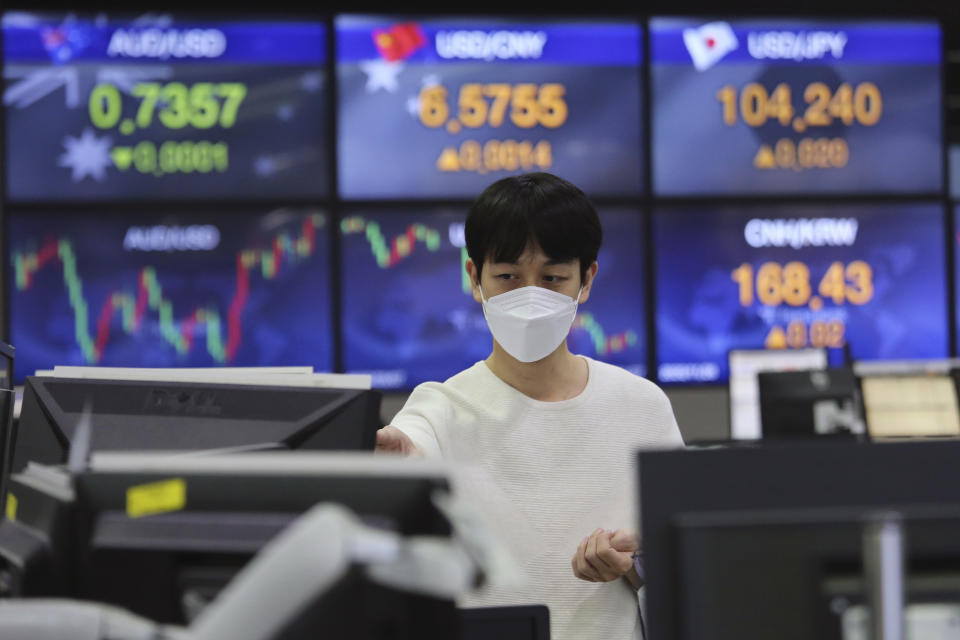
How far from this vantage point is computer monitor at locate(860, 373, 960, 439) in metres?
3.66

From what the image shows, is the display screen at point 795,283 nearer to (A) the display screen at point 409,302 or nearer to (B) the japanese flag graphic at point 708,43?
(A) the display screen at point 409,302

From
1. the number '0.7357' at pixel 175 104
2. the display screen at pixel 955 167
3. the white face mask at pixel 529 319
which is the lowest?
the white face mask at pixel 529 319

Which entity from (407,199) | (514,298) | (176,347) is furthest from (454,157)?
(514,298)

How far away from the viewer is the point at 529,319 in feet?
5.45

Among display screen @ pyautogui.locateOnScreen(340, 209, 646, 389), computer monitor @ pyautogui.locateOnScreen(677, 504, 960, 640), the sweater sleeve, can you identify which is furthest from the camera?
display screen @ pyautogui.locateOnScreen(340, 209, 646, 389)

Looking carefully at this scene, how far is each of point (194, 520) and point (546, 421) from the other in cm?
81

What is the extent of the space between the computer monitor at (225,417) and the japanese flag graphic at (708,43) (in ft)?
11.5

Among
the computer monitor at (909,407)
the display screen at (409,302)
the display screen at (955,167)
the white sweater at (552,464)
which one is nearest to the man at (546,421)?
the white sweater at (552,464)

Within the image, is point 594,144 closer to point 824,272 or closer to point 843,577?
point 824,272

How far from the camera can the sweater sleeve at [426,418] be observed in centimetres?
155

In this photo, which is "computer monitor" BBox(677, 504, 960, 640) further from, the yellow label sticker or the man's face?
the man's face

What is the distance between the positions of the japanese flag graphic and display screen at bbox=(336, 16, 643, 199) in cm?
22

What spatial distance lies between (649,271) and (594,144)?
0.56 meters

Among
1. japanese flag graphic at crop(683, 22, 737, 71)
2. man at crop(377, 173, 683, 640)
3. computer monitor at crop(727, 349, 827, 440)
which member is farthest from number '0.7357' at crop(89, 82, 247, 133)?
man at crop(377, 173, 683, 640)
